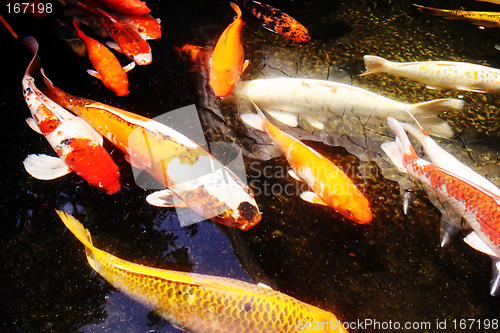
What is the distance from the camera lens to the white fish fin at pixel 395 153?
239cm

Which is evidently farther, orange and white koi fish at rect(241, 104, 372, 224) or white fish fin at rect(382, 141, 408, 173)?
white fish fin at rect(382, 141, 408, 173)

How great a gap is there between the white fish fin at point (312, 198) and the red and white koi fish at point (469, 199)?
2.79 ft

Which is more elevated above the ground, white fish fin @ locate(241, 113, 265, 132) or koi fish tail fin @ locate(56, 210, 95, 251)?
white fish fin @ locate(241, 113, 265, 132)

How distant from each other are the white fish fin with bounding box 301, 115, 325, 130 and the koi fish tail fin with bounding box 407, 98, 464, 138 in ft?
2.69

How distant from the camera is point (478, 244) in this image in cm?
203

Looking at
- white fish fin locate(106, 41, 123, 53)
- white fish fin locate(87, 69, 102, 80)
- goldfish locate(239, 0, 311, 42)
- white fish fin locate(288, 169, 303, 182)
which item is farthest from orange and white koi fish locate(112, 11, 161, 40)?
white fish fin locate(288, 169, 303, 182)

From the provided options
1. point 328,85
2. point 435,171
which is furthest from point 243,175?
point 435,171

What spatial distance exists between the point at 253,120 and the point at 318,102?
71 centimetres

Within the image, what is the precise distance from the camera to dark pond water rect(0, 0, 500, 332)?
1.92 metres

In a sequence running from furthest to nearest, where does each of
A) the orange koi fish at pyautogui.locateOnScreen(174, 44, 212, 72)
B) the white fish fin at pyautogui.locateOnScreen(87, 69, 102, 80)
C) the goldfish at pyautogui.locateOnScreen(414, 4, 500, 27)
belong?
the goldfish at pyautogui.locateOnScreen(414, 4, 500, 27) < the orange koi fish at pyautogui.locateOnScreen(174, 44, 212, 72) < the white fish fin at pyautogui.locateOnScreen(87, 69, 102, 80)

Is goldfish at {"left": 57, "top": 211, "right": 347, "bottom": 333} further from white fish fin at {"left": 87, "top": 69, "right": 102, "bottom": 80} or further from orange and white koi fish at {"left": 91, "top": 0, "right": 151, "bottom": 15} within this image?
orange and white koi fish at {"left": 91, "top": 0, "right": 151, "bottom": 15}

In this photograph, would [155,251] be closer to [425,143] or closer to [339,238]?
[339,238]

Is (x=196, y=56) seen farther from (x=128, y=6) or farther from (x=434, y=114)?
(x=434, y=114)

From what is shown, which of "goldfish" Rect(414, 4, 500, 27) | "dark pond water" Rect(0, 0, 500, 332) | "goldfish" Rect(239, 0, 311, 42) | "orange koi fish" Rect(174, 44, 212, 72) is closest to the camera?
"dark pond water" Rect(0, 0, 500, 332)
